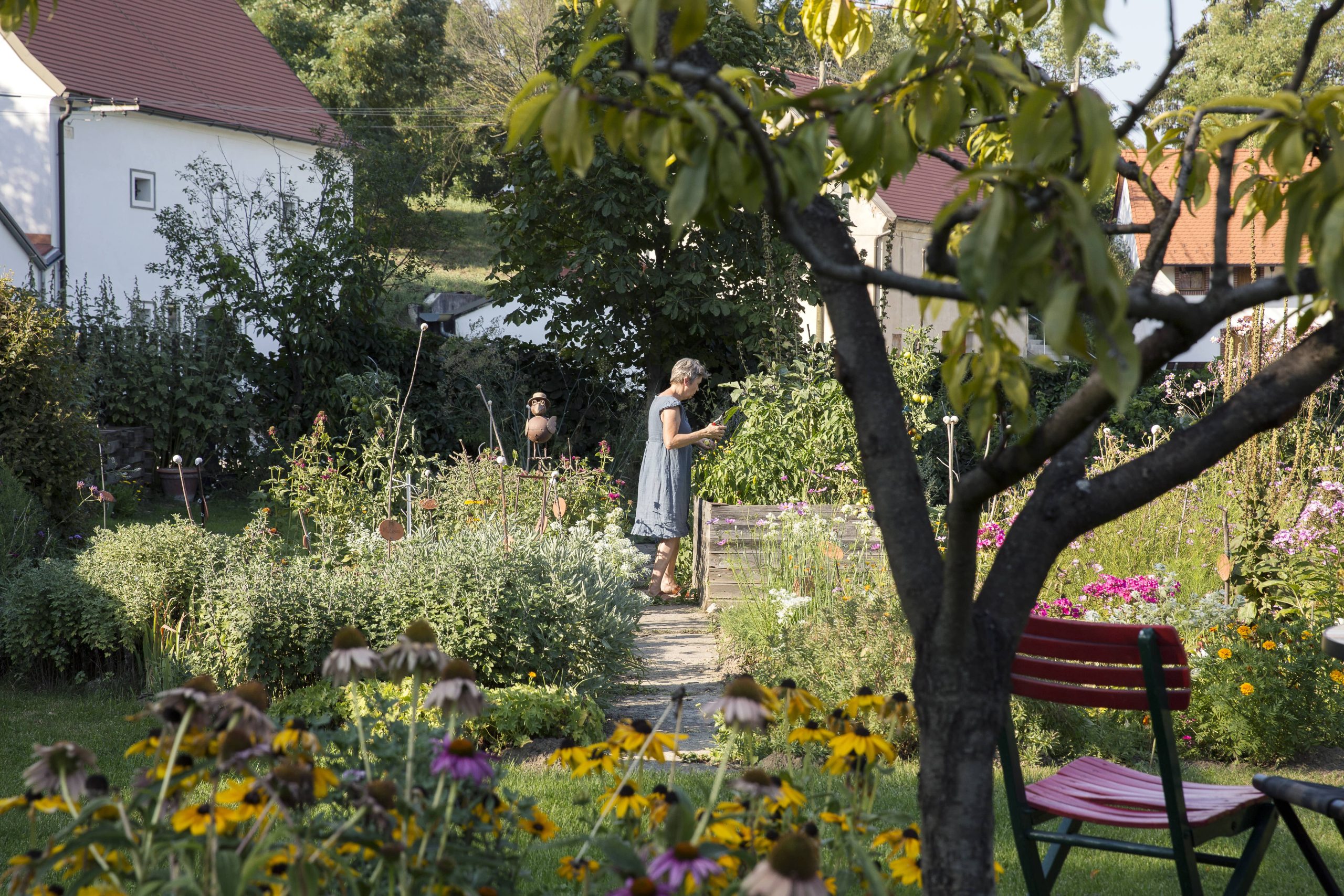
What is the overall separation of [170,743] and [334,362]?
442 inches

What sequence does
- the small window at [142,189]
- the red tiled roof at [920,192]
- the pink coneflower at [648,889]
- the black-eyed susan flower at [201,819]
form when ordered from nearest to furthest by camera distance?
the pink coneflower at [648,889], the black-eyed susan flower at [201,819], the small window at [142,189], the red tiled roof at [920,192]

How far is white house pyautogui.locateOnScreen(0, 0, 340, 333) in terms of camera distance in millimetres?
15227

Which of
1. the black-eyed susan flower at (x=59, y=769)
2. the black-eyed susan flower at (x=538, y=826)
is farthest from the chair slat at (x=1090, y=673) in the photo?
the black-eyed susan flower at (x=59, y=769)

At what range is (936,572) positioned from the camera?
1667 mm

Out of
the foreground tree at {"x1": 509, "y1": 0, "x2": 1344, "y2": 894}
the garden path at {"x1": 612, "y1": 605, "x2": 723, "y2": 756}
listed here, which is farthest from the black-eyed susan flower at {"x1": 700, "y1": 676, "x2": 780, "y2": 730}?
the garden path at {"x1": 612, "y1": 605, "x2": 723, "y2": 756}

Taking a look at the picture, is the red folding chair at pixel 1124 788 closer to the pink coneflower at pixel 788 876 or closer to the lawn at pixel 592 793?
the lawn at pixel 592 793

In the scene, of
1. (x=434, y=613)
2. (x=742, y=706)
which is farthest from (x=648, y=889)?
(x=434, y=613)

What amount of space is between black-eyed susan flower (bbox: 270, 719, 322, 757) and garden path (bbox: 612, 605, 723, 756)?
2.63 meters

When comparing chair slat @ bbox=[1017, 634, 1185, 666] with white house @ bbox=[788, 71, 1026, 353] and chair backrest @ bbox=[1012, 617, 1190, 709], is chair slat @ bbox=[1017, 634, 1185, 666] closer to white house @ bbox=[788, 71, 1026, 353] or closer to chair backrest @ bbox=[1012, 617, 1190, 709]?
chair backrest @ bbox=[1012, 617, 1190, 709]

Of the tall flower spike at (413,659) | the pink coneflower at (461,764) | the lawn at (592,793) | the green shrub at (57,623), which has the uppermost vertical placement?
the tall flower spike at (413,659)

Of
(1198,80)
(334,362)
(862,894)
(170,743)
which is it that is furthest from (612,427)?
(1198,80)

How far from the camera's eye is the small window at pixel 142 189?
16406 mm

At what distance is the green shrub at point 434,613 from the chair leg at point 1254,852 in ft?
9.32

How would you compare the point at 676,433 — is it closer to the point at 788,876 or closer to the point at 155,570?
the point at 155,570
